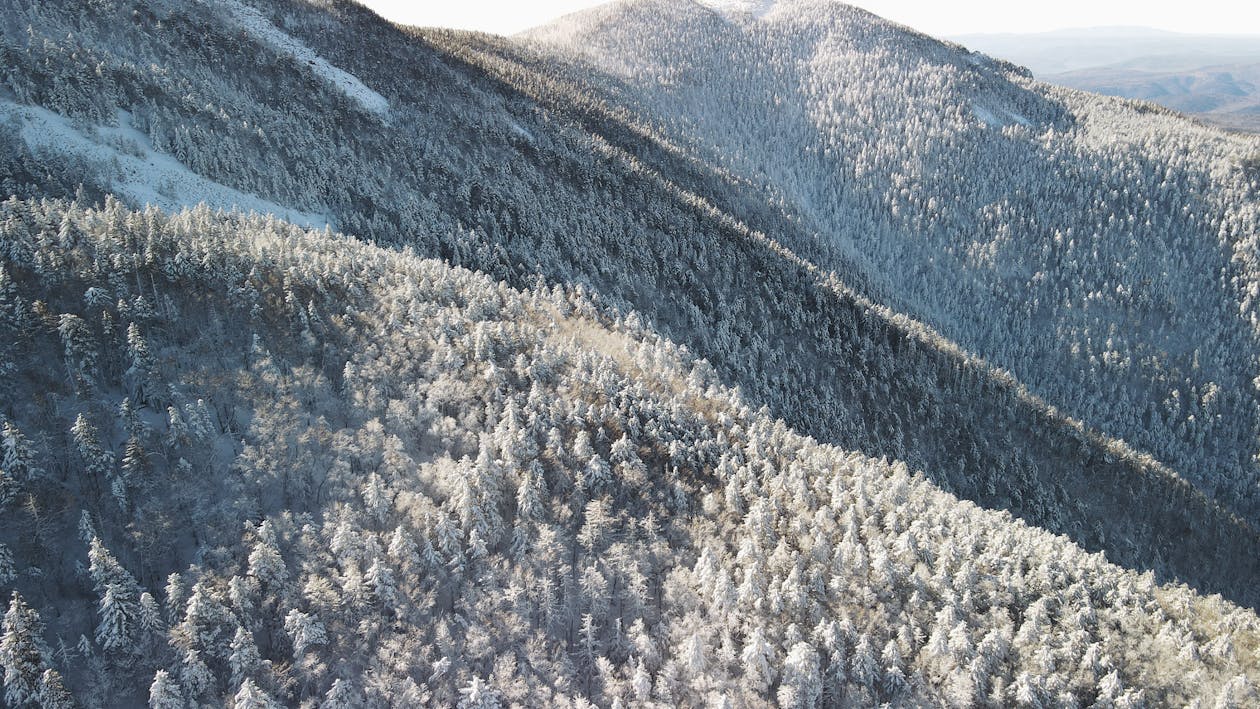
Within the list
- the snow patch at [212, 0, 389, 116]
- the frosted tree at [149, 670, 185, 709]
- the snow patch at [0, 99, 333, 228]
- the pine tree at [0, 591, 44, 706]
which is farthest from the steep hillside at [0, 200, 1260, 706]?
the snow patch at [212, 0, 389, 116]

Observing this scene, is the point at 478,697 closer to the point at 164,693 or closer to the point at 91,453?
the point at 164,693

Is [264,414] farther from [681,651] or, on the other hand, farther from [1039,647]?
[1039,647]

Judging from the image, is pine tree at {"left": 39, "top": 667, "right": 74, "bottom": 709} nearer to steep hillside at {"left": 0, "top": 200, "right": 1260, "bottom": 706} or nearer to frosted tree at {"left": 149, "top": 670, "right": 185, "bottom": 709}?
steep hillside at {"left": 0, "top": 200, "right": 1260, "bottom": 706}

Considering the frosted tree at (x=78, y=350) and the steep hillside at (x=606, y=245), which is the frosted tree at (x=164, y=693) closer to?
the frosted tree at (x=78, y=350)

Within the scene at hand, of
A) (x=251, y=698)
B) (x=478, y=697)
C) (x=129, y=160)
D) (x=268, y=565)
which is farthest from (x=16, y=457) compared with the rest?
(x=129, y=160)

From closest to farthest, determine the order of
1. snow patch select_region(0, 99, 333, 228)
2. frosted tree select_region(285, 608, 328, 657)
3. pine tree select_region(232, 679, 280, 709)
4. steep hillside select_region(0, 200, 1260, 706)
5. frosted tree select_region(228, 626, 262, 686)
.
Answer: pine tree select_region(232, 679, 280, 709), frosted tree select_region(228, 626, 262, 686), frosted tree select_region(285, 608, 328, 657), steep hillside select_region(0, 200, 1260, 706), snow patch select_region(0, 99, 333, 228)

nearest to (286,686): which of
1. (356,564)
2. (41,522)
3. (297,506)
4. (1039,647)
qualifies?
(356,564)
